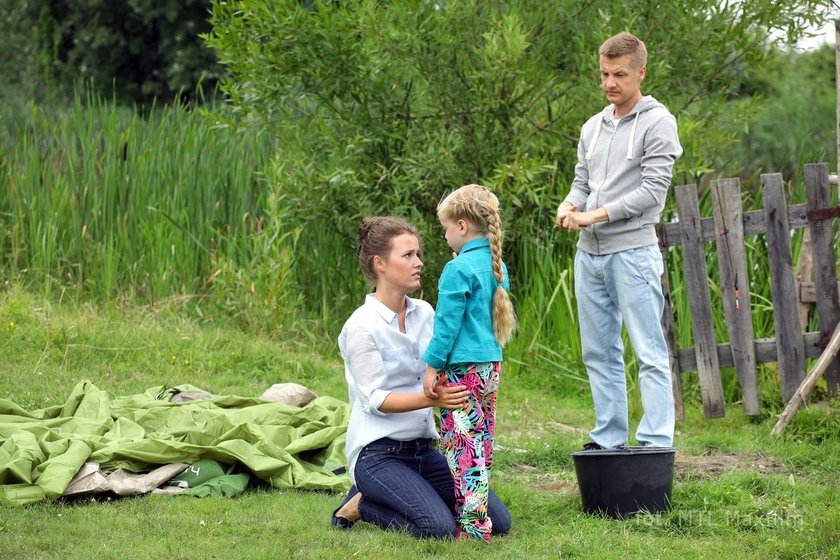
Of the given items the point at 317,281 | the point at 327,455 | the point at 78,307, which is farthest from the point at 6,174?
the point at 327,455

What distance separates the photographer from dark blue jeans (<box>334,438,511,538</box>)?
4035mm

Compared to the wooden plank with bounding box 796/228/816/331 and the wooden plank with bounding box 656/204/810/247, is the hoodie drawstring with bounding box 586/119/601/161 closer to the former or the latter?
the wooden plank with bounding box 656/204/810/247

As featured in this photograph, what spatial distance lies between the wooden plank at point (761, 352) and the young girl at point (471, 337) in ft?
10.3

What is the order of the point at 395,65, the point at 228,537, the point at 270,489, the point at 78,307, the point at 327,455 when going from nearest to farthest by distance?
the point at 228,537
the point at 270,489
the point at 327,455
the point at 395,65
the point at 78,307

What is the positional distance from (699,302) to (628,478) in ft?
8.57

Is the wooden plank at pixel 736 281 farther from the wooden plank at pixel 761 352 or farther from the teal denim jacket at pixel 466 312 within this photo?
the teal denim jacket at pixel 466 312

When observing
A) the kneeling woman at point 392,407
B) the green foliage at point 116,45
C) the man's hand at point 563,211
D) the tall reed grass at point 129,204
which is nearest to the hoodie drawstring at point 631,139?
the man's hand at point 563,211

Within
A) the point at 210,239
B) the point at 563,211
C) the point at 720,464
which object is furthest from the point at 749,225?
the point at 210,239

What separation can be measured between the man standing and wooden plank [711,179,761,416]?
169cm

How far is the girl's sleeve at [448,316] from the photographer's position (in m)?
3.94

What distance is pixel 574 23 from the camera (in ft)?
26.6

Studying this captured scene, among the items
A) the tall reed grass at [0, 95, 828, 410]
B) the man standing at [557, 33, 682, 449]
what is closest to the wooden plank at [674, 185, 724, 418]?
the tall reed grass at [0, 95, 828, 410]

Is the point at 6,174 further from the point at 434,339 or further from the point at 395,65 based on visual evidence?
the point at 434,339

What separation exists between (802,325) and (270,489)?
4.00m
